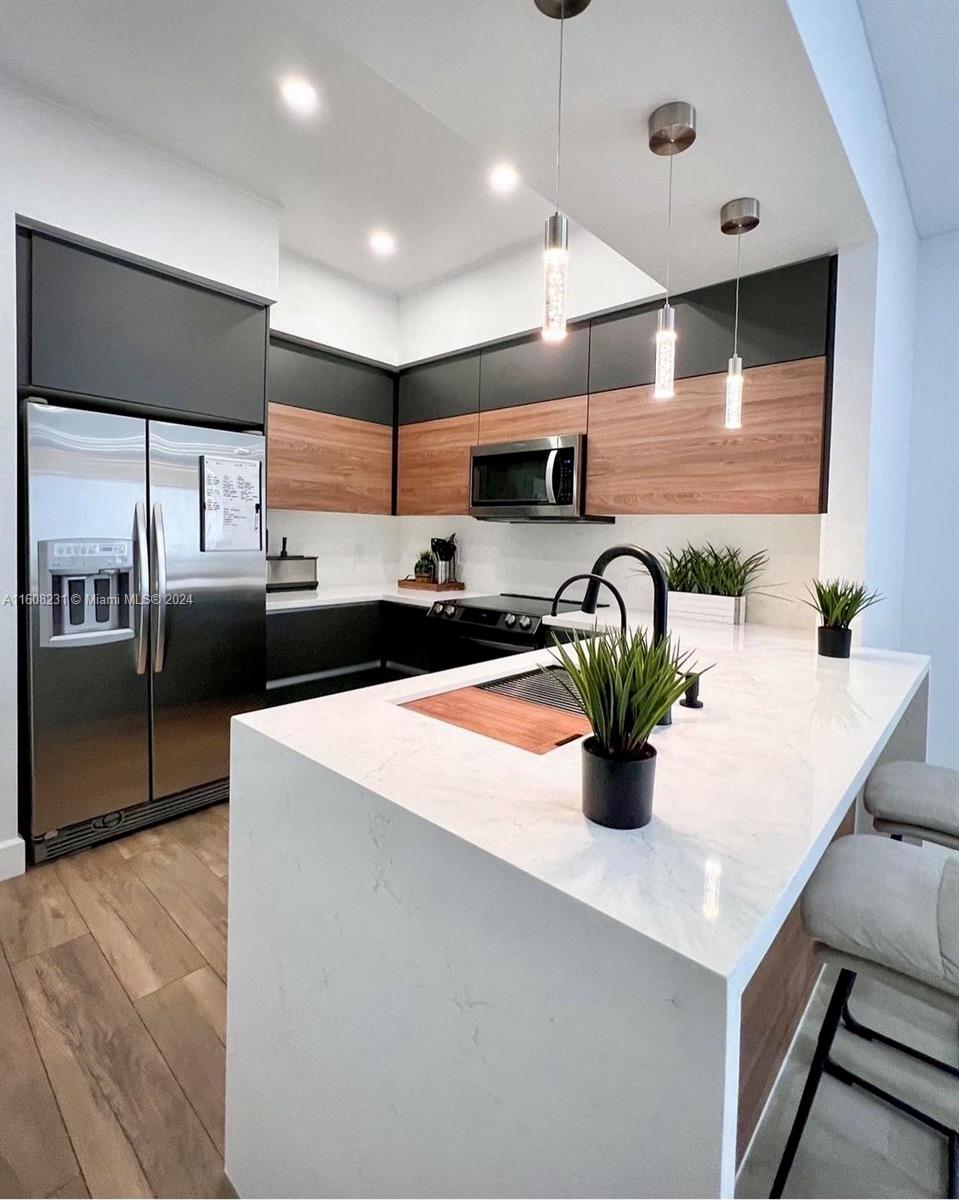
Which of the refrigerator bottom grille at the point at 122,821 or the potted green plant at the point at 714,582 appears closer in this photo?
the refrigerator bottom grille at the point at 122,821

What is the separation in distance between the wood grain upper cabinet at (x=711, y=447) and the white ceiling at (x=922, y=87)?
32.5 inches

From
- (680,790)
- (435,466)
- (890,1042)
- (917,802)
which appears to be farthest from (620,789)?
(435,466)

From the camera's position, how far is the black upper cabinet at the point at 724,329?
2.33 metres

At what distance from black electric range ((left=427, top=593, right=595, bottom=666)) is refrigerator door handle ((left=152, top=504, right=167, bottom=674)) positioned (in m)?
1.37

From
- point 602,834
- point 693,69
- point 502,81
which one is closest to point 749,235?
point 693,69

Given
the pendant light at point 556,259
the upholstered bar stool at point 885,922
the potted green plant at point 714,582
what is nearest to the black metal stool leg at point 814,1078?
the upholstered bar stool at point 885,922

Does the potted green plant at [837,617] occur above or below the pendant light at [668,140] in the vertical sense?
below

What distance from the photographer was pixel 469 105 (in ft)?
5.02

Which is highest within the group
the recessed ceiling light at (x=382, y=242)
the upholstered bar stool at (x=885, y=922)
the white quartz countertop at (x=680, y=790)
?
the recessed ceiling light at (x=382, y=242)

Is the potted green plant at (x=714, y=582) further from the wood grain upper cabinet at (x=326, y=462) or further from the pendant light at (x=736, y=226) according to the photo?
the wood grain upper cabinet at (x=326, y=462)

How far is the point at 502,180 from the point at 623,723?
2.66 m

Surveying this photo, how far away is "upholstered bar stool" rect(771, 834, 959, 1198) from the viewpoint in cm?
95

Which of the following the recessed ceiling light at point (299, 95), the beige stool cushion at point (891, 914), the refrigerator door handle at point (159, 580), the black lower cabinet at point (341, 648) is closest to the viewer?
the beige stool cushion at point (891, 914)

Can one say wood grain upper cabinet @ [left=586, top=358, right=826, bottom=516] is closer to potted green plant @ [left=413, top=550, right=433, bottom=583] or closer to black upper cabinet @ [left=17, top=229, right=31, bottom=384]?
potted green plant @ [left=413, top=550, right=433, bottom=583]
